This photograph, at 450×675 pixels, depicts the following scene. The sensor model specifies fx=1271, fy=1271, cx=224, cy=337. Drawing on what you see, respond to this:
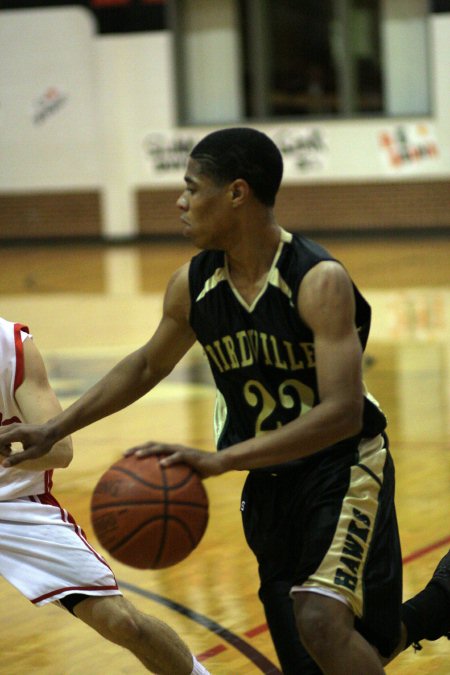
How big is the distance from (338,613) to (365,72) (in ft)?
59.4

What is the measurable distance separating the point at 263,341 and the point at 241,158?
0.46 m

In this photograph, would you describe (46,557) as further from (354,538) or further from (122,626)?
(354,538)

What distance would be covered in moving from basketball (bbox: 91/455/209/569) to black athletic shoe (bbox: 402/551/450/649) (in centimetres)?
98

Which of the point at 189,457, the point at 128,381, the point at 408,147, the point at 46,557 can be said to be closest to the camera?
the point at 189,457

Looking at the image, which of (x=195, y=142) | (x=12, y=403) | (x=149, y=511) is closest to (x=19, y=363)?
(x=12, y=403)

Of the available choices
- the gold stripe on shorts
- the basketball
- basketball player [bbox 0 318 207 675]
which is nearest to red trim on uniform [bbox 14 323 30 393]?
basketball player [bbox 0 318 207 675]

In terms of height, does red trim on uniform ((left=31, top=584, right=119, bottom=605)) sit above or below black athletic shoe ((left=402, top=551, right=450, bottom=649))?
above

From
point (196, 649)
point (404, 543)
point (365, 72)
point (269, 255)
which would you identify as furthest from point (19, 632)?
point (365, 72)

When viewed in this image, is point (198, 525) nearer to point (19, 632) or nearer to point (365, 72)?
point (19, 632)

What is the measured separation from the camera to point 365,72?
20.4 metres

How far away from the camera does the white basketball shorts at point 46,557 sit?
3.55 meters

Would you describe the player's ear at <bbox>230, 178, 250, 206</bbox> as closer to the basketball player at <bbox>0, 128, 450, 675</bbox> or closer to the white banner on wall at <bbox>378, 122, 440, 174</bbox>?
the basketball player at <bbox>0, 128, 450, 675</bbox>

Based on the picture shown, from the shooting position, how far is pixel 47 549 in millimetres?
3600

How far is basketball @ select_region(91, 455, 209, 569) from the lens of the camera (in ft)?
10.1
